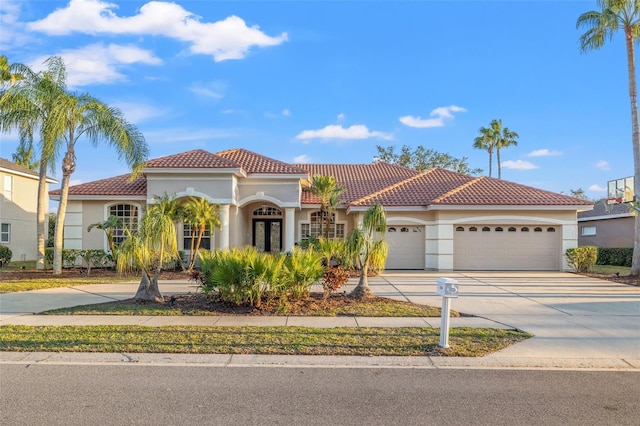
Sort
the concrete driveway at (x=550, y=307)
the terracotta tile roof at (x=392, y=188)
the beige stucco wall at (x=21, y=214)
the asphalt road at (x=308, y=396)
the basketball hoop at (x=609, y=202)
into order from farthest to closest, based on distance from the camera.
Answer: the basketball hoop at (x=609, y=202), the beige stucco wall at (x=21, y=214), the terracotta tile roof at (x=392, y=188), the concrete driveway at (x=550, y=307), the asphalt road at (x=308, y=396)

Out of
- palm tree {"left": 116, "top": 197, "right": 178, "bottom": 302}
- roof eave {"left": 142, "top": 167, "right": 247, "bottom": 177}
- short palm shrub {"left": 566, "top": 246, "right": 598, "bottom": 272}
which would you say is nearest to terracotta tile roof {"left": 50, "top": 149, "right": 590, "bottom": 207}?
roof eave {"left": 142, "top": 167, "right": 247, "bottom": 177}

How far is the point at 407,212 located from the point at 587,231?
19794 mm

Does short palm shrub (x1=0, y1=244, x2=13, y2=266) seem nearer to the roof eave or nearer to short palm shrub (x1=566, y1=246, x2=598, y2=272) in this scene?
the roof eave

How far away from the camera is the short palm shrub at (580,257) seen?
2038 cm

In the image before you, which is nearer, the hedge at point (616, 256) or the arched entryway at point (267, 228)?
the arched entryway at point (267, 228)

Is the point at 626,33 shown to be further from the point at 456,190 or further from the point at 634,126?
the point at 456,190

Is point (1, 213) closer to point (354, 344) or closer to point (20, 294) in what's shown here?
point (20, 294)

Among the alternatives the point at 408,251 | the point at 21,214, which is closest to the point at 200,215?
the point at 408,251

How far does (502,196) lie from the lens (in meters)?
21.4

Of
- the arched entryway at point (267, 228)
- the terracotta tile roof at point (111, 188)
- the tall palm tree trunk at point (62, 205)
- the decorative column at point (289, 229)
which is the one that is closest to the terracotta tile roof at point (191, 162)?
the terracotta tile roof at point (111, 188)

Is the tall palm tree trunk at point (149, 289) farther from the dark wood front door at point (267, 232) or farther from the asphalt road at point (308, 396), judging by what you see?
the dark wood front door at point (267, 232)

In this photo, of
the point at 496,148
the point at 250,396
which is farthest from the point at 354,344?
the point at 496,148

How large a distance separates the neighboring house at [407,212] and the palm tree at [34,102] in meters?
3.75

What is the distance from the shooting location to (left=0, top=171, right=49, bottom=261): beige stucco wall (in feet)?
92.1
